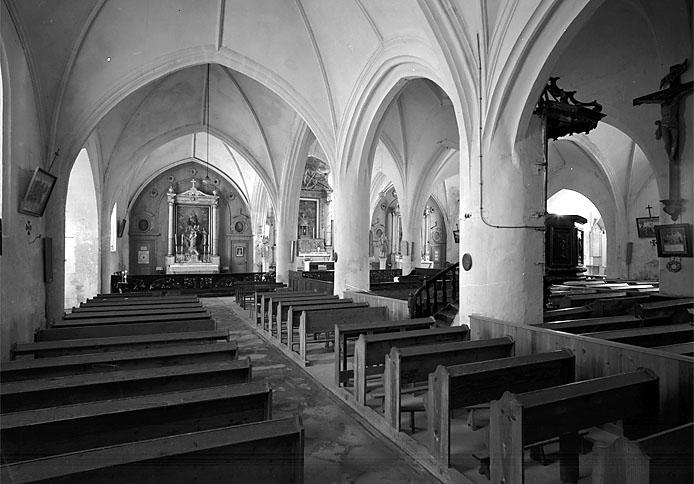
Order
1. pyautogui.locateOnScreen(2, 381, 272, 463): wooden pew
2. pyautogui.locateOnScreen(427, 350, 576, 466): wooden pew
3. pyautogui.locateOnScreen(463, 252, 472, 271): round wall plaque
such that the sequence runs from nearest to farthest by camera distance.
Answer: pyautogui.locateOnScreen(2, 381, 272, 463): wooden pew
pyautogui.locateOnScreen(427, 350, 576, 466): wooden pew
pyautogui.locateOnScreen(463, 252, 472, 271): round wall plaque

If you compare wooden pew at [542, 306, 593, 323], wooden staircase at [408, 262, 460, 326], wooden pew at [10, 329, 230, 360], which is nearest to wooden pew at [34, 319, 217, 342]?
wooden pew at [10, 329, 230, 360]

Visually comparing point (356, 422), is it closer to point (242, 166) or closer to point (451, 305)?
point (451, 305)

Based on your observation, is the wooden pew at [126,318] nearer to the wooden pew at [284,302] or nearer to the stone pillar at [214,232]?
the wooden pew at [284,302]

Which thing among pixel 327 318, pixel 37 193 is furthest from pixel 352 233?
pixel 37 193

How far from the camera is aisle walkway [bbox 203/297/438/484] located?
125 inches

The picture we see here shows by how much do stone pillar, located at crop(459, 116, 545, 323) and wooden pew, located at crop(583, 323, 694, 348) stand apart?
1.36 meters

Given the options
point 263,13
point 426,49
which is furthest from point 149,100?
point 426,49

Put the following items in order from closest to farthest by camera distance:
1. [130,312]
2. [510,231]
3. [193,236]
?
[510,231] → [130,312] → [193,236]

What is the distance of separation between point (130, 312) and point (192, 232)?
53.5ft

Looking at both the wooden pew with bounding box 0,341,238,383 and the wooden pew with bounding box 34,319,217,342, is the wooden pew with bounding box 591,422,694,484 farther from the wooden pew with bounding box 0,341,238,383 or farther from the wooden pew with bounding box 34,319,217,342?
the wooden pew with bounding box 34,319,217,342

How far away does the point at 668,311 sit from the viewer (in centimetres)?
620

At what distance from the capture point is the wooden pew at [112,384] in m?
2.88

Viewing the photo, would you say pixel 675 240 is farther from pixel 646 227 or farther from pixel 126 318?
pixel 126 318

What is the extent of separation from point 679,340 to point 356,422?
11.8ft
